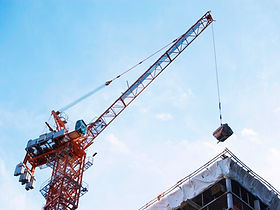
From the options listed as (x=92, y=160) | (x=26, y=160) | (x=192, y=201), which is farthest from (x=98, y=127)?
(x=192, y=201)

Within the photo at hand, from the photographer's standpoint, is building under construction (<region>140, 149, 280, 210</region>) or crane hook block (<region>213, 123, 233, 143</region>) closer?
building under construction (<region>140, 149, 280, 210</region>)

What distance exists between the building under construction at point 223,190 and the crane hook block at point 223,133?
5.45 metres

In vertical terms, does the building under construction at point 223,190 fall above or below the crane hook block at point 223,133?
below

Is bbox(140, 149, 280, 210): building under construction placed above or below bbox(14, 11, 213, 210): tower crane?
below

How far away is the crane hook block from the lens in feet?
127

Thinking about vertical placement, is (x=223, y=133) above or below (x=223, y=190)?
above

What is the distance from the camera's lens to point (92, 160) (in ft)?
182

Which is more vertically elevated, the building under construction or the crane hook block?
the crane hook block

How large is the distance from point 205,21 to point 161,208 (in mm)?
37004

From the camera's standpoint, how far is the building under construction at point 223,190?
105 feet

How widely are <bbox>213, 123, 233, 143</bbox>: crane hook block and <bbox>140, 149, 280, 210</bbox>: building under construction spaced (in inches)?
215

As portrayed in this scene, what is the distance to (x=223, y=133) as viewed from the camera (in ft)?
127

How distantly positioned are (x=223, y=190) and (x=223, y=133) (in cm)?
740

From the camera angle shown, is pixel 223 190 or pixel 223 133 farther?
pixel 223 133
